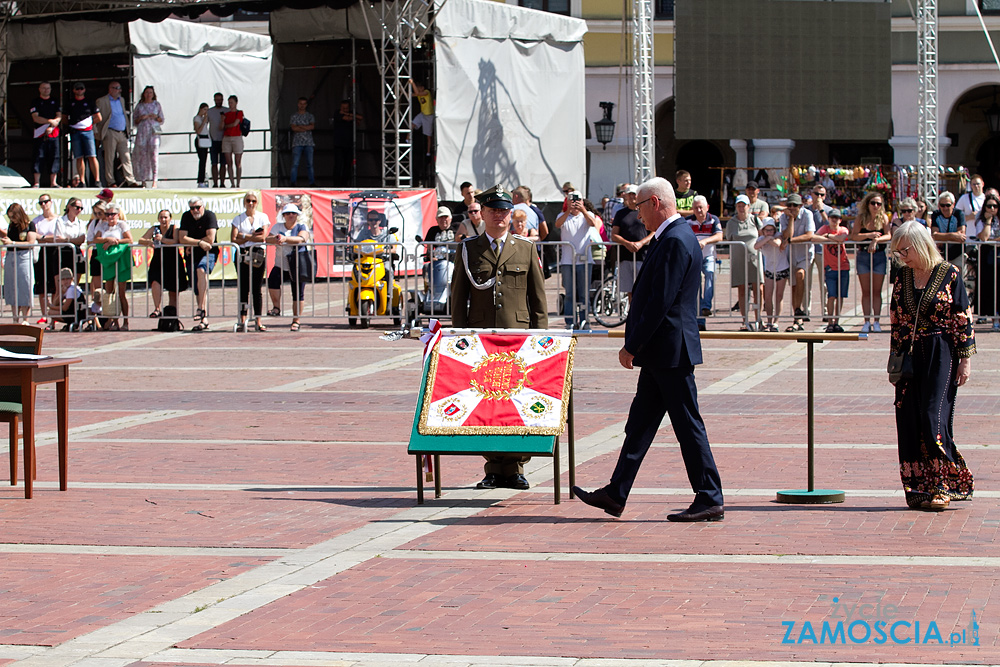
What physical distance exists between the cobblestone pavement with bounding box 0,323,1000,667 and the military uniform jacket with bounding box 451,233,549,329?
1.10m

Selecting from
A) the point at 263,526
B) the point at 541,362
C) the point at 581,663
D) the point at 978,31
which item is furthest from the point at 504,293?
the point at 978,31

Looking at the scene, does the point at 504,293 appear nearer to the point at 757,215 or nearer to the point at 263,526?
the point at 263,526

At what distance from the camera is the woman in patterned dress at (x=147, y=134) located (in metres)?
28.8

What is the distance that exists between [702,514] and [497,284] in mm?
2201

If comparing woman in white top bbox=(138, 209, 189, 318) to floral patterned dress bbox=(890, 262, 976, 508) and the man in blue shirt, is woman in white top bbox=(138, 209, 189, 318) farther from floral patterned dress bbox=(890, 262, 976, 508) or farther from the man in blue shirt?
floral patterned dress bbox=(890, 262, 976, 508)

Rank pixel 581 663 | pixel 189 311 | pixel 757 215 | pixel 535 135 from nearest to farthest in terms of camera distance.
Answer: pixel 581 663
pixel 757 215
pixel 189 311
pixel 535 135

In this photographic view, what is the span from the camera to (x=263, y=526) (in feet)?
26.7

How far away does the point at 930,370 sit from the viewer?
27.6ft

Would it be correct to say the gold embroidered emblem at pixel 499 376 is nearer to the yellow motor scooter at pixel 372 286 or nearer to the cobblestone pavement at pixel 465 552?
the cobblestone pavement at pixel 465 552

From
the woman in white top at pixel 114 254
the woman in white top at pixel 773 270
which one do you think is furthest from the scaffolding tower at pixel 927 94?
the woman in white top at pixel 114 254

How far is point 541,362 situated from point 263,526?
6.49 ft

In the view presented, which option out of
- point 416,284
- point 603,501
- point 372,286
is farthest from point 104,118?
point 603,501

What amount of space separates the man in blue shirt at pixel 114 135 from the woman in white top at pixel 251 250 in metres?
10.0

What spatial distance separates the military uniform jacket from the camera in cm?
939
